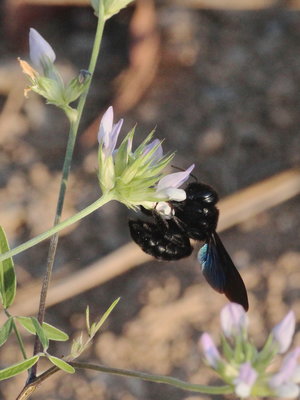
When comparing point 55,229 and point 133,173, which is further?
point 133,173

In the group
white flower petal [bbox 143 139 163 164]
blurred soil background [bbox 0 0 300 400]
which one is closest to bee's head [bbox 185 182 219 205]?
white flower petal [bbox 143 139 163 164]

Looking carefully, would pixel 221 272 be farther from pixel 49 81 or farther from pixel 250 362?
pixel 49 81

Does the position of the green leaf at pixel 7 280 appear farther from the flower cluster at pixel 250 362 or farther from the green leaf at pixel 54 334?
the flower cluster at pixel 250 362

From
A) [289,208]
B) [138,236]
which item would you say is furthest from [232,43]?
[138,236]

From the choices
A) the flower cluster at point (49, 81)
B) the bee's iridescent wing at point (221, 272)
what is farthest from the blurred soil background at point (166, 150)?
the flower cluster at point (49, 81)

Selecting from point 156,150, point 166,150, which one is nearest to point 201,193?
point 156,150
